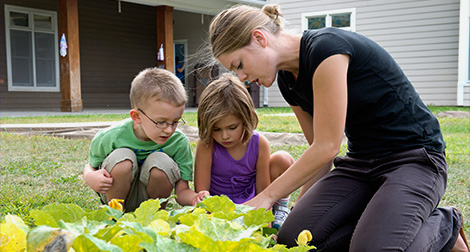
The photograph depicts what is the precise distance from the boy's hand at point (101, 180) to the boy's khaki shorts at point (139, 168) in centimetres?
4

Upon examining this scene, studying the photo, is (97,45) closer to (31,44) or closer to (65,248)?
(31,44)

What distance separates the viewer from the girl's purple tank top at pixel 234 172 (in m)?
2.45

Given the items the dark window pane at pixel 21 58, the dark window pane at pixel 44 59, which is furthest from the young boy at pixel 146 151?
the dark window pane at pixel 44 59

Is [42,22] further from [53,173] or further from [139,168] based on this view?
[139,168]

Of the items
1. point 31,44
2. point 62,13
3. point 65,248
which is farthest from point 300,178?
point 31,44

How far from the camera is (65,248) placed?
0.69 m

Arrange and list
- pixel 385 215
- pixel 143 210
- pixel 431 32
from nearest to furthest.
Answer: pixel 143 210, pixel 385 215, pixel 431 32

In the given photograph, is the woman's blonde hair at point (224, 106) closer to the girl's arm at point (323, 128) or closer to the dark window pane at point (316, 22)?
the girl's arm at point (323, 128)

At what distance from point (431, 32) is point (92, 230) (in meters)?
12.0

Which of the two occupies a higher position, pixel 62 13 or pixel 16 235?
pixel 62 13

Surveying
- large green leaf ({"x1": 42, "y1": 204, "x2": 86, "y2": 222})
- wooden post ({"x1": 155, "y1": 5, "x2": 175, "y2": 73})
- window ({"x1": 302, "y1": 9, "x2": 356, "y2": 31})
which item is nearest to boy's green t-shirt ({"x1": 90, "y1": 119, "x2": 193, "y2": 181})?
large green leaf ({"x1": 42, "y1": 204, "x2": 86, "y2": 222})

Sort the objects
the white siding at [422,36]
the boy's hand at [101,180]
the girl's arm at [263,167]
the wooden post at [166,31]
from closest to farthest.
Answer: the boy's hand at [101,180]
the girl's arm at [263,167]
the white siding at [422,36]
the wooden post at [166,31]

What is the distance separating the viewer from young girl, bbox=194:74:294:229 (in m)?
2.24

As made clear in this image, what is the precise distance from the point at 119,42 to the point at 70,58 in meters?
4.37
